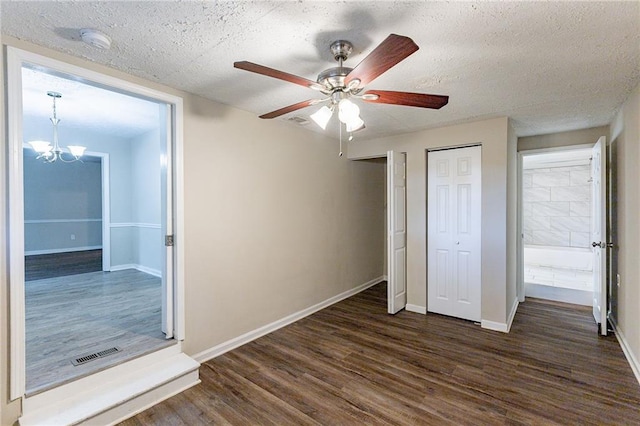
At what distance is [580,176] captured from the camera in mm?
7211

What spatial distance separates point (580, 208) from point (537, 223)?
94 cm

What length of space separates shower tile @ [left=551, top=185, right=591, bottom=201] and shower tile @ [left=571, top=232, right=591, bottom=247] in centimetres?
85

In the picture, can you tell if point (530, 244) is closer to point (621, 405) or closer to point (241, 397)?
point (621, 405)

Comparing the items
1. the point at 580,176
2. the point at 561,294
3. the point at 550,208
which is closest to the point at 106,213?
the point at 561,294

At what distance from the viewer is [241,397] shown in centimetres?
221

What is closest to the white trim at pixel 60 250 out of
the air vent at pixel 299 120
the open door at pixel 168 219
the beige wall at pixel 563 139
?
the open door at pixel 168 219

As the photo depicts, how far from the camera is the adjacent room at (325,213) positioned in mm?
1716

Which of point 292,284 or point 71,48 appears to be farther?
point 292,284

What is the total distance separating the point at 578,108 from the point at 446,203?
62.4 inches

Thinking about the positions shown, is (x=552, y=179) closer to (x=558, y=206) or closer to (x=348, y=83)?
(x=558, y=206)

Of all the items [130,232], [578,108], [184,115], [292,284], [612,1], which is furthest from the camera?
[130,232]

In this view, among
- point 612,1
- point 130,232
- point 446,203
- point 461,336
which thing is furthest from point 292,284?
point 130,232

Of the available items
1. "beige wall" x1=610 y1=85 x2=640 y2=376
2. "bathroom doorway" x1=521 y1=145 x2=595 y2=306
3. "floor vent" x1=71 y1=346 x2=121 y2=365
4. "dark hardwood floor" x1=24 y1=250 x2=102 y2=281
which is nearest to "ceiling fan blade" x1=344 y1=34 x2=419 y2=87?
"beige wall" x1=610 y1=85 x2=640 y2=376

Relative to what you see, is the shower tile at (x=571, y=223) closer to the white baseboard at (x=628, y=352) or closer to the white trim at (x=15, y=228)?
the white baseboard at (x=628, y=352)
